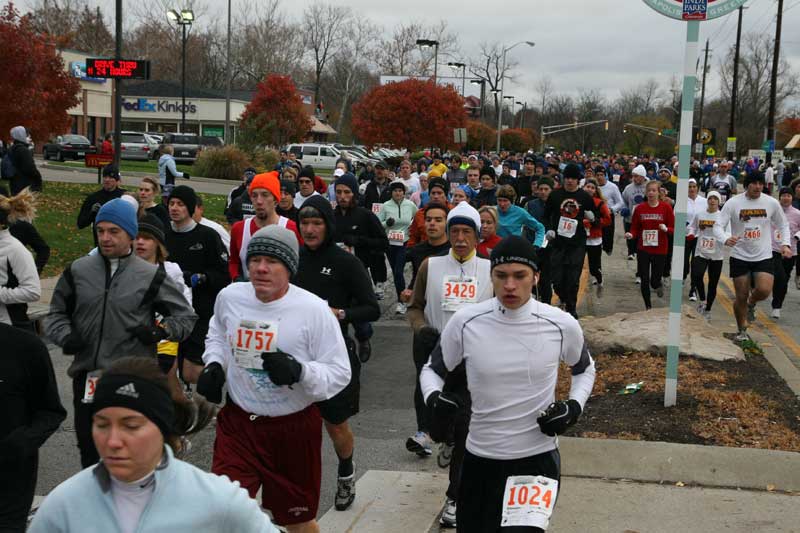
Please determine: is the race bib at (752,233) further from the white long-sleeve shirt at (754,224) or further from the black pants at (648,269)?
the black pants at (648,269)

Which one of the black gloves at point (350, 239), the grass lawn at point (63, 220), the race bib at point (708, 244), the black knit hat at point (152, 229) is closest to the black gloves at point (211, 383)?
the black knit hat at point (152, 229)

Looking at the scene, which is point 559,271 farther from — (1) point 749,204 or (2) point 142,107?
(2) point 142,107

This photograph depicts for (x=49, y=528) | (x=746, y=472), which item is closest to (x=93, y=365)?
(x=49, y=528)

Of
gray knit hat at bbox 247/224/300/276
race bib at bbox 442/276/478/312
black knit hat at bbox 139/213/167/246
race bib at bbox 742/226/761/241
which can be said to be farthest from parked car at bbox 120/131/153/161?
gray knit hat at bbox 247/224/300/276

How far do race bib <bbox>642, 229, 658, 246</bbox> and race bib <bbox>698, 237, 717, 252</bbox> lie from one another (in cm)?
61

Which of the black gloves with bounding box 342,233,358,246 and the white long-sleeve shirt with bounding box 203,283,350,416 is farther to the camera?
the black gloves with bounding box 342,233,358,246

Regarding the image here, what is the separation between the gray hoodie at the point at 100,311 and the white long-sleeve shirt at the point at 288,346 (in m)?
0.92

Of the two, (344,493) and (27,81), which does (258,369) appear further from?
(27,81)

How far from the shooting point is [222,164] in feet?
124

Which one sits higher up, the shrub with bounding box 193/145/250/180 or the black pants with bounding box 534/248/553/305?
the shrub with bounding box 193/145/250/180

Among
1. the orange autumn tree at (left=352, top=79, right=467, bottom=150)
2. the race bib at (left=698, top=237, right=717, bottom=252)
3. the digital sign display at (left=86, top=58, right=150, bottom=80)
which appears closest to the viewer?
the race bib at (left=698, top=237, right=717, bottom=252)

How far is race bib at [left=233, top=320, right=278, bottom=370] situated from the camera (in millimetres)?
4453

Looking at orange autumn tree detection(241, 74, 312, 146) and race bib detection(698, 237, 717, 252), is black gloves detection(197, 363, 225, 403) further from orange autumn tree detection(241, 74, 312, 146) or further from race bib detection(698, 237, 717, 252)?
orange autumn tree detection(241, 74, 312, 146)

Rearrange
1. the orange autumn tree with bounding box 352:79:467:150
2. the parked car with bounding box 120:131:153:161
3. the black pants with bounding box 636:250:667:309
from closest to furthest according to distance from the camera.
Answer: the black pants with bounding box 636:250:667:309 → the parked car with bounding box 120:131:153:161 → the orange autumn tree with bounding box 352:79:467:150
